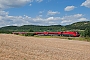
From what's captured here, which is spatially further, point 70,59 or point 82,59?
point 82,59

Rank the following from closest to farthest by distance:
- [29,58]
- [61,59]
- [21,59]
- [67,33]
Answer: [21,59] → [29,58] → [61,59] → [67,33]

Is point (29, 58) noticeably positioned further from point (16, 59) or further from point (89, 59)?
point (89, 59)

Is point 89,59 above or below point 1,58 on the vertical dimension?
below

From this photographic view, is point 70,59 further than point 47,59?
Yes

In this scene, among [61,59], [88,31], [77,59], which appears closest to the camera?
[61,59]

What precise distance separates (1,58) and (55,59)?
671 cm

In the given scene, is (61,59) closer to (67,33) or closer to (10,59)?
(10,59)

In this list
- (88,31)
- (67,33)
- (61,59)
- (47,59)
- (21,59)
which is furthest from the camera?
(88,31)

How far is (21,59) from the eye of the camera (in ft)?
58.1

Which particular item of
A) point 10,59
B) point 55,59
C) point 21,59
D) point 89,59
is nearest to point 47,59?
point 55,59

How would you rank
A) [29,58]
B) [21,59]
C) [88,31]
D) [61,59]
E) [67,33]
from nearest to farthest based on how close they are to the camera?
[21,59] → [29,58] → [61,59] → [67,33] → [88,31]

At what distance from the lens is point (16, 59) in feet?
56.7

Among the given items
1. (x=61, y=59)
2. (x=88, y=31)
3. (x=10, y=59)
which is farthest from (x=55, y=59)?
(x=88, y=31)

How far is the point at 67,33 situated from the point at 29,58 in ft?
280
